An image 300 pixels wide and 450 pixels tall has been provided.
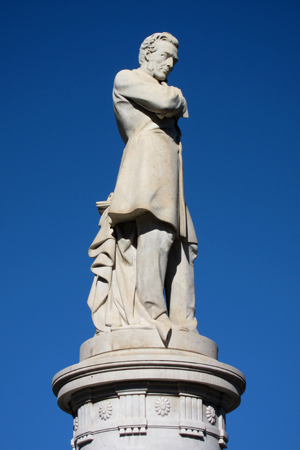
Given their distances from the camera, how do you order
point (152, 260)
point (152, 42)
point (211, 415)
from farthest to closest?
point (152, 42)
point (152, 260)
point (211, 415)

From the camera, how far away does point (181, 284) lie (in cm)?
958

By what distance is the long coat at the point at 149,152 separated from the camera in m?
9.20

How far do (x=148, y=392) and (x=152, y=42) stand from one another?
5135mm

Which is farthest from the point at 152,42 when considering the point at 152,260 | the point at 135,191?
the point at 152,260

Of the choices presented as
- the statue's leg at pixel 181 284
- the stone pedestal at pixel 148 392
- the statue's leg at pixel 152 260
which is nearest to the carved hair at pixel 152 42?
the statue's leg at pixel 152 260

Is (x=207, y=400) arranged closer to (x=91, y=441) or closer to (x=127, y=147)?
(x=91, y=441)

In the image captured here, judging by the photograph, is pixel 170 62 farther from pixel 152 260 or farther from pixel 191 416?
pixel 191 416

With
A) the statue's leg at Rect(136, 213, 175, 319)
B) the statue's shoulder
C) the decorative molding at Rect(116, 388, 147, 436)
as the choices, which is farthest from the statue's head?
the decorative molding at Rect(116, 388, 147, 436)

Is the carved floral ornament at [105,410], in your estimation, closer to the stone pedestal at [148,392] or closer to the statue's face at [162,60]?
the stone pedestal at [148,392]

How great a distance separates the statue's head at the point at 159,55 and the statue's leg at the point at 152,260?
2327mm

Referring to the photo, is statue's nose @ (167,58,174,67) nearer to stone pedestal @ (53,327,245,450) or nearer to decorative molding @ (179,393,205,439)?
stone pedestal @ (53,327,245,450)

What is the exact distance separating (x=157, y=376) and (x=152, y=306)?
111 centimetres

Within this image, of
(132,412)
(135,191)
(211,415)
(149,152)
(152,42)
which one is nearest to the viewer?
(132,412)

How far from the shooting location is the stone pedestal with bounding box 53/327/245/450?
26.3ft
